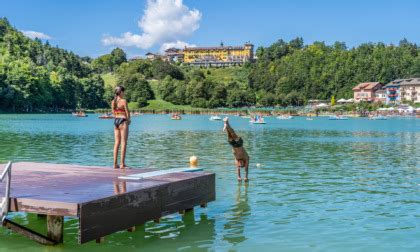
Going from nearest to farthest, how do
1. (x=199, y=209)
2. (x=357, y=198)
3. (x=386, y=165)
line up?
(x=199, y=209), (x=357, y=198), (x=386, y=165)

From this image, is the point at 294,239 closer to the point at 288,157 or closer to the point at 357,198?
the point at 357,198

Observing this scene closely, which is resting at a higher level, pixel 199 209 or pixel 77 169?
pixel 77 169

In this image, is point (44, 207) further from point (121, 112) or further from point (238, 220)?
point (238, 220)

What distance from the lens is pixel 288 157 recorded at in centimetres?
3844

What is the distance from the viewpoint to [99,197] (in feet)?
41.4

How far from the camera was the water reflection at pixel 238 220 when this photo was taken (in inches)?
587

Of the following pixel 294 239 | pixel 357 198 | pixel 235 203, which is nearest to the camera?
pixel 294 239

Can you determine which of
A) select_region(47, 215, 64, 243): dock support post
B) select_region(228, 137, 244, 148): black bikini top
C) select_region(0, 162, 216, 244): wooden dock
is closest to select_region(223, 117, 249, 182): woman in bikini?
select_region(228, 137, 244, 148): black bikini top

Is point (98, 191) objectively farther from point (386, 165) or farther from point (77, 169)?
point (386, 165)

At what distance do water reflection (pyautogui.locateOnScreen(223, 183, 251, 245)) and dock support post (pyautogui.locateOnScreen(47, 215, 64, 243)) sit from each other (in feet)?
13.9

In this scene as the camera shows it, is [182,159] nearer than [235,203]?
No

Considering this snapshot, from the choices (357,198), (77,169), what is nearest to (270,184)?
(357,198)

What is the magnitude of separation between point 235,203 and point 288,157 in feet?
63.4

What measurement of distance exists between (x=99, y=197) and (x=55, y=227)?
1502 mm
